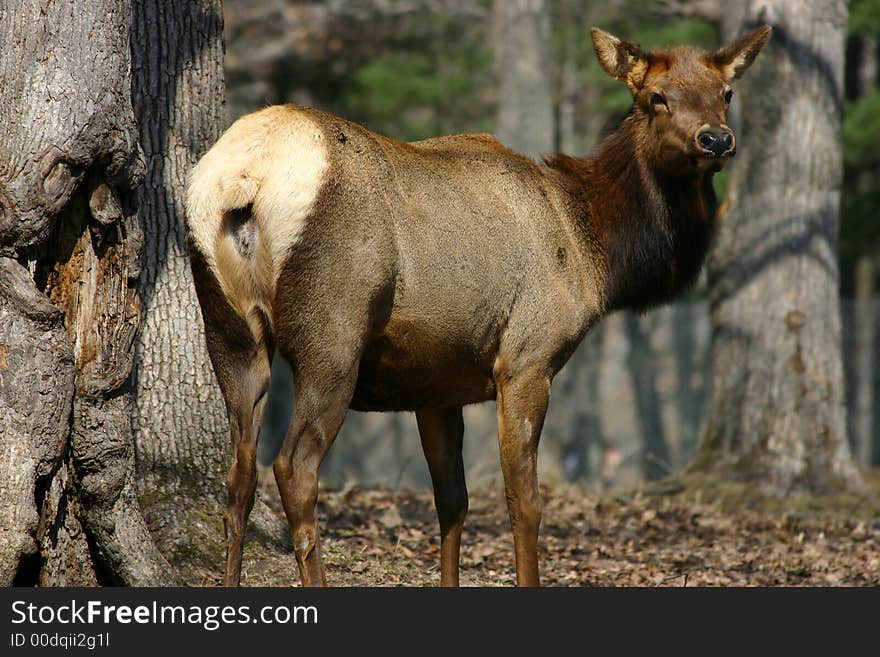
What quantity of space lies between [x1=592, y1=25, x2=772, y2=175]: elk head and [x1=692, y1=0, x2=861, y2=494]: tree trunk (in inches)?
141

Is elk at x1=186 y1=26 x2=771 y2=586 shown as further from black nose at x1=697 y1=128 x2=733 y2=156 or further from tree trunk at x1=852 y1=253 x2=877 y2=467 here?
tree trunk at x1=852 y1=253 x2=877 y2=467

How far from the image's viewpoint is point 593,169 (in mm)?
6887

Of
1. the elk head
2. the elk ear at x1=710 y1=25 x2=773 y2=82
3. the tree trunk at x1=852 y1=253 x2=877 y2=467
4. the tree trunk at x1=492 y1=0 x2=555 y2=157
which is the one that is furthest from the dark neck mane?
the tree trunk at x1=852 y1=253 x2=877 y2=467

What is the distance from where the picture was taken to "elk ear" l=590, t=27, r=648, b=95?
266 inches

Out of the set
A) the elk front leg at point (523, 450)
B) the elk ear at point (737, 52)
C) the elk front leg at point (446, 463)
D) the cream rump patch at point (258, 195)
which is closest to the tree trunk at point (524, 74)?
the elk ear at point (737, 52)

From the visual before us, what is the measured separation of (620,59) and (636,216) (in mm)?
922

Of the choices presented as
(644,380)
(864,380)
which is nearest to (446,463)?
(644,380)

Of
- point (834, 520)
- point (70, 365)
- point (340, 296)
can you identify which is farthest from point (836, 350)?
point (70, 365)

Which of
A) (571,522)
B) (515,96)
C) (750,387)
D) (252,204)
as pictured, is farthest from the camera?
(515,96)

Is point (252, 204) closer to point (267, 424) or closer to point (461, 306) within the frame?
point (461, 306)

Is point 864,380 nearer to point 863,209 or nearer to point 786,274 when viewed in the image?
point 863,209

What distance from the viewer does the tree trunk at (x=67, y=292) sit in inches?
191

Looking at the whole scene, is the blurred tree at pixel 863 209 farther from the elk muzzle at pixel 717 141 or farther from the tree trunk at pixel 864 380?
the elk muzzle at pixel 717 141

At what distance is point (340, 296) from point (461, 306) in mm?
797
